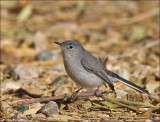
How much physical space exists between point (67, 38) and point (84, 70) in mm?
3099

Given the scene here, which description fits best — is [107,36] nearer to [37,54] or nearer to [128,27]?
[128,27]

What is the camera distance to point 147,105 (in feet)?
11.7

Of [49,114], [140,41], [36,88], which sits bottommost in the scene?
[49,114]

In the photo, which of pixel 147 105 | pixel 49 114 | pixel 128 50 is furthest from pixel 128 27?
pixel 49 114

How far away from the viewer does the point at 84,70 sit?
3.94 metres

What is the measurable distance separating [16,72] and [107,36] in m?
3.09

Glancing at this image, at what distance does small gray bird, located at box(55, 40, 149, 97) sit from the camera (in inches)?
151

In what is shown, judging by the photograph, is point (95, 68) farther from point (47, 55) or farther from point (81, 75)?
point (47, 55)

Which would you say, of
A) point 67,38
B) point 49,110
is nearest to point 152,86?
point 49,110

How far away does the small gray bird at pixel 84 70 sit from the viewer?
3828 mm

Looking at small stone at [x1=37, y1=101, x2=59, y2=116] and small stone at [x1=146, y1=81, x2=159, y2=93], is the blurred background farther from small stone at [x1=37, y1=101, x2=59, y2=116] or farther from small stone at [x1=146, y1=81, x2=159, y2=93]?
small stone at [x1=37, y1=101, x2=59, y2=116]

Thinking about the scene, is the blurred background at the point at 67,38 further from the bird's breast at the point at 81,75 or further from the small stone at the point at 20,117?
the small stone at the point at 20,117

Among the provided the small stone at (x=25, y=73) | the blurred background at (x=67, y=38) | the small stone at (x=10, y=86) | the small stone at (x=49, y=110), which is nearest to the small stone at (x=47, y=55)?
the blurred background at (x=67, y=38)

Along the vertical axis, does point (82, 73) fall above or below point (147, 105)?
above
